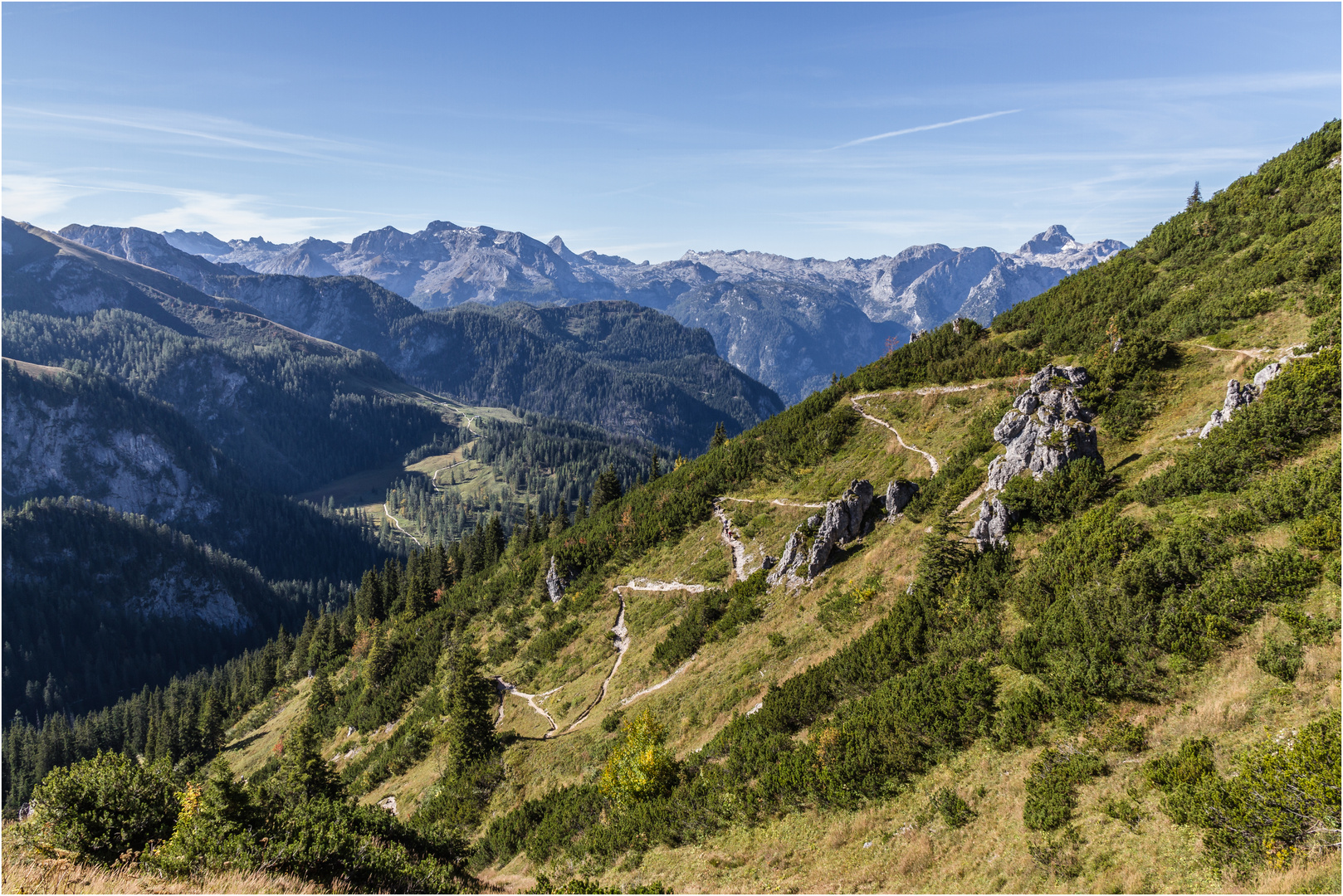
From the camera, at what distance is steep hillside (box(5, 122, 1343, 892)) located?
65.1ft

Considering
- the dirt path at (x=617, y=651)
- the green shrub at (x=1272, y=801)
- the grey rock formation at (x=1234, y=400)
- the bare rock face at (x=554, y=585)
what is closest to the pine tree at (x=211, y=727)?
the bare rock face at (x=554, y=585)

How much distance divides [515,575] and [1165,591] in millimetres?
80353

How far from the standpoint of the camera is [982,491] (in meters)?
42.6

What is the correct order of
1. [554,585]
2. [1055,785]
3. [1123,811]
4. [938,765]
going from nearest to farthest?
[1123,811], [1055,785], [938,765], [554,585]

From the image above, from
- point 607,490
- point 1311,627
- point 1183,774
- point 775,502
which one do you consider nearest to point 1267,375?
point 1311,627

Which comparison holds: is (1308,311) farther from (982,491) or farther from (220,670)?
(220,670)

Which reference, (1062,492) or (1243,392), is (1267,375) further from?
(1062,492)

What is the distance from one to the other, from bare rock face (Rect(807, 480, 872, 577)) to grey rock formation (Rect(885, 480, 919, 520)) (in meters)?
2.14

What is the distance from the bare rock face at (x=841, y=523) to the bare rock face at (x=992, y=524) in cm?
1152

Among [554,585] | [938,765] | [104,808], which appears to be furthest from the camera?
[554,585]

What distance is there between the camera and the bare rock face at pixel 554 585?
76.8 metres

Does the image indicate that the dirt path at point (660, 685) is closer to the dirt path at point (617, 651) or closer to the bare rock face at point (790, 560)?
the dirt path at point (617, 651)

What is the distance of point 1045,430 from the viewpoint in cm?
3931

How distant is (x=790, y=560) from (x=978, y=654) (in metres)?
20.7
